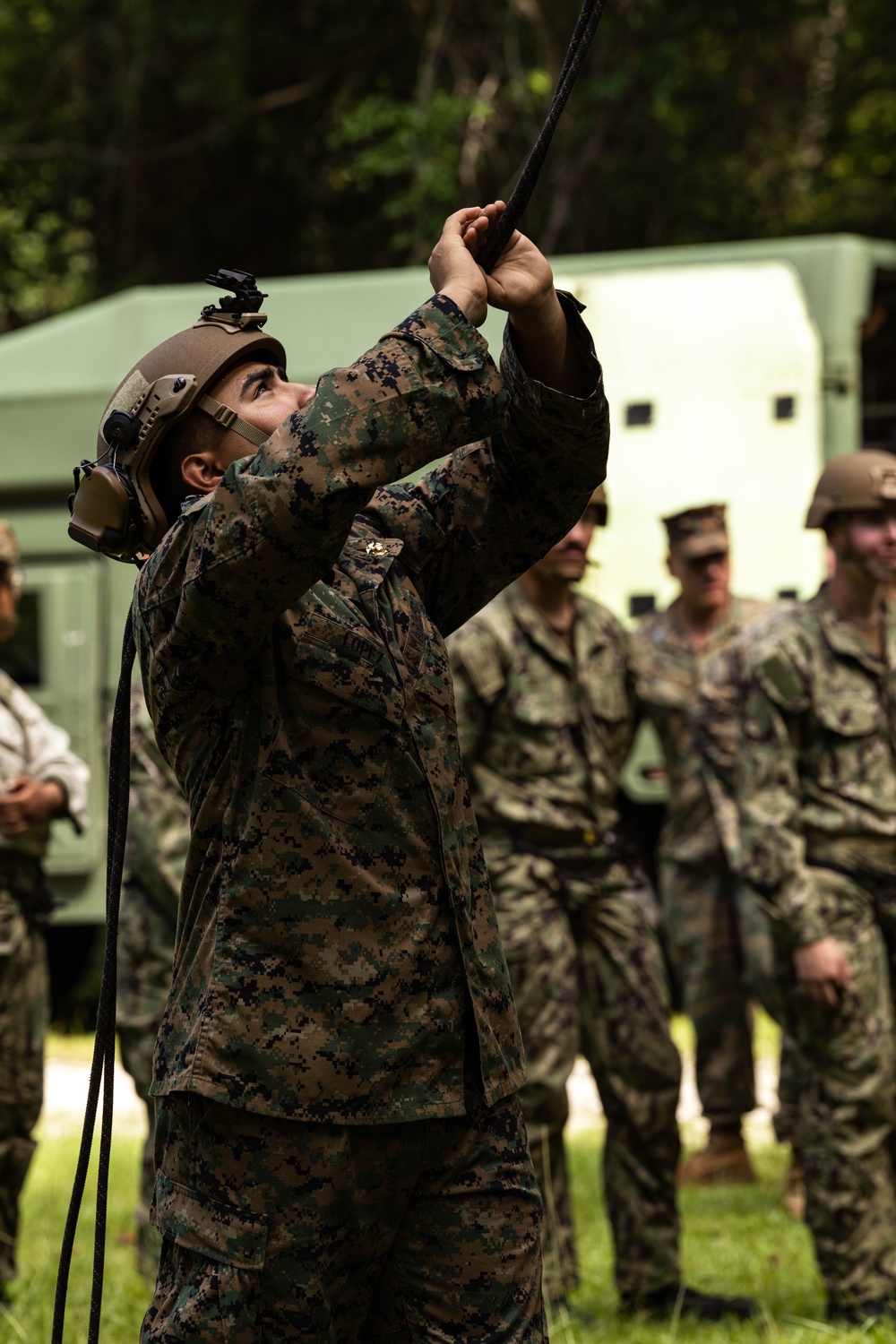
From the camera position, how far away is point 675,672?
7.54 m

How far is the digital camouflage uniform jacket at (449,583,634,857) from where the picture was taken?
5.30m

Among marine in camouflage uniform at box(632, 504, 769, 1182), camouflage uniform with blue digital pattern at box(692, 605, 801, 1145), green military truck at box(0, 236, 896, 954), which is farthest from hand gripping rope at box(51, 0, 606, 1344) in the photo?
green military truck at box(0, 236, 896, 954)

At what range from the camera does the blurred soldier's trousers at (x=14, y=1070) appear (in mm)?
5414

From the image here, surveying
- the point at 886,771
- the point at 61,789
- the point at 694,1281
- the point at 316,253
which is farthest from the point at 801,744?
the point at 316,253

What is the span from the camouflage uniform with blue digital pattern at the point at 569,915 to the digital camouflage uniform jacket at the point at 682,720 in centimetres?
183

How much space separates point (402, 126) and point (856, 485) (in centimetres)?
942

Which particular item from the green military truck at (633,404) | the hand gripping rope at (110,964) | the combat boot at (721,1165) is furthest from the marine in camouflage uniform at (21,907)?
the green military truck at (633,404)

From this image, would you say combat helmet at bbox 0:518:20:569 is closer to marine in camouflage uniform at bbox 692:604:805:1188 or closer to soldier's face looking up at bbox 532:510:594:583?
soldier's face looking up at bbox 532:510:594:583

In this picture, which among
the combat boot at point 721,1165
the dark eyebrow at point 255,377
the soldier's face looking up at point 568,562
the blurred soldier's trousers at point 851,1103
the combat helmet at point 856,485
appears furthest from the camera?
the combat boot at point 721,1165

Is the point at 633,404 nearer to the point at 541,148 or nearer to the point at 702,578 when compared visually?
the point at 702,578

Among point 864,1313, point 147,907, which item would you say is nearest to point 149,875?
point 147,907

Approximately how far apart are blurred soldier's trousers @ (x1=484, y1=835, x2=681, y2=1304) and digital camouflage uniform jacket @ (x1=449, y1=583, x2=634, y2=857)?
124mm

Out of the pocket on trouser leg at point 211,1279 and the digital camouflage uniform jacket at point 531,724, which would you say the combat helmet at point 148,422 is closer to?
the pocket on trouser leg at point 211,1279

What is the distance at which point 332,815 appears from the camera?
2.64 metres
